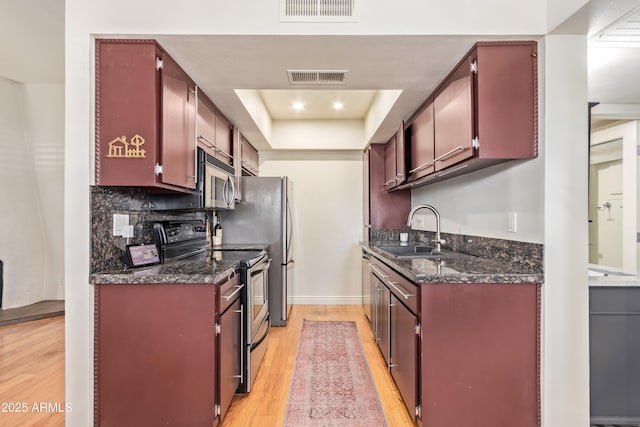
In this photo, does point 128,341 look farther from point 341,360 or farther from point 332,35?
point 332,35

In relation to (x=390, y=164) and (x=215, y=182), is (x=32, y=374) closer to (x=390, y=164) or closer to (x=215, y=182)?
(x=215, y=182)

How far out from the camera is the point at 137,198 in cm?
212

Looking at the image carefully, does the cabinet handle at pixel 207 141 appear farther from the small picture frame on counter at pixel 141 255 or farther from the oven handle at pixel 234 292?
the oven handle at pixel 234 292

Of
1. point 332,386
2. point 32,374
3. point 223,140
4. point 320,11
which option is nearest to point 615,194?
point 332,386

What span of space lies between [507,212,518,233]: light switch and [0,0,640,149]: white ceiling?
99cm

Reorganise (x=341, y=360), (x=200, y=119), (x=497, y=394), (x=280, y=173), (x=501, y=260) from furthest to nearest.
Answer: (x=280, y=173) → (x=341, y=360) → (x=200, y=119) → (x=501, y=260) → (x=497, y=394)

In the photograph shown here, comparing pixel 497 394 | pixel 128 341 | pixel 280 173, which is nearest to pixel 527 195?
pixel 497 394

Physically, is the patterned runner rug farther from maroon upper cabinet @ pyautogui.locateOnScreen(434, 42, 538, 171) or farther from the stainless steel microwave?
maroon upper cabinet @ pyautogui.locateOnScreen(434, 42, 538, 171)

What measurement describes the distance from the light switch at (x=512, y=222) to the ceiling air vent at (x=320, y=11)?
56.1 inches

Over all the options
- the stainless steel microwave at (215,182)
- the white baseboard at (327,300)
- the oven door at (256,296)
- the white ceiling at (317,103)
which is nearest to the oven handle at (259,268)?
the oven door at (256,296)

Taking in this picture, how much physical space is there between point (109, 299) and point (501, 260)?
7.49 feet

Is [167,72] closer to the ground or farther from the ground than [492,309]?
farther from the ground

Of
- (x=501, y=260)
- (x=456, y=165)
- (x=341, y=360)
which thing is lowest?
(x=341, y=360)

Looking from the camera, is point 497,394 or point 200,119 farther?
point 200,119
